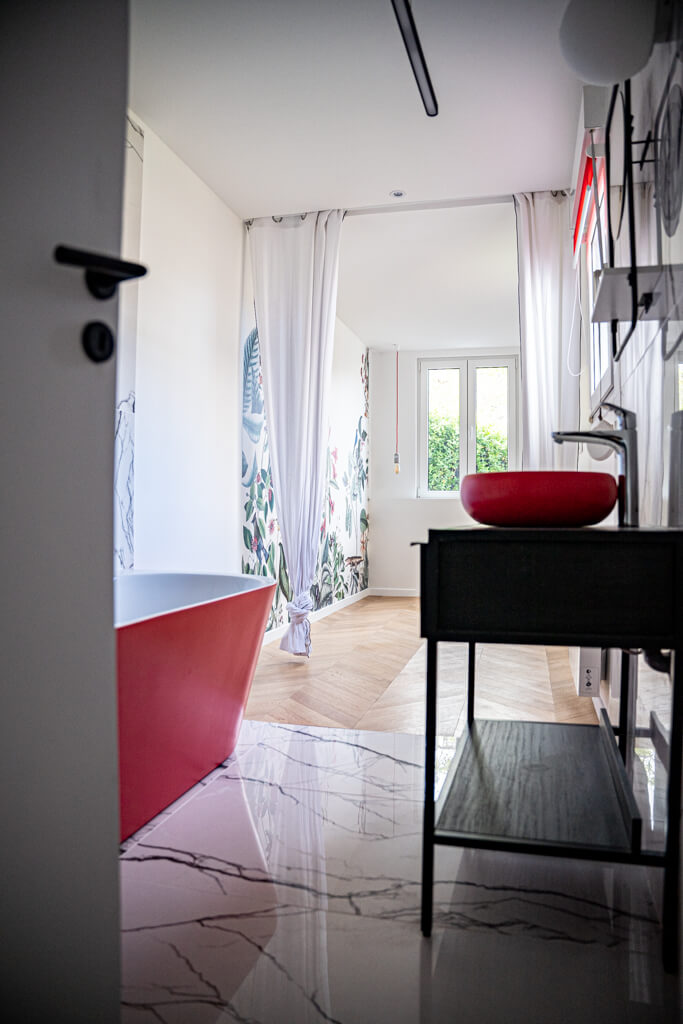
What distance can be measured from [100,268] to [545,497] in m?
0.90

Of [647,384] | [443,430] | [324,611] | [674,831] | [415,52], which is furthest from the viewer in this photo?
[443,430]

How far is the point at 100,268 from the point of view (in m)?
0.80

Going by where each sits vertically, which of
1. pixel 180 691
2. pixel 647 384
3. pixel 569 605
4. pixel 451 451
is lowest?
pixel 180 691

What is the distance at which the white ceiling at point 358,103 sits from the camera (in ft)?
7.95

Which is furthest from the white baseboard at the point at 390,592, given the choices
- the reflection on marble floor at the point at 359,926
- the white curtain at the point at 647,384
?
the white curtain at the point at 647,384

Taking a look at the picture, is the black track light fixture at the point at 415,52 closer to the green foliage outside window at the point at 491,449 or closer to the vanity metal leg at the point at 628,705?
the vanity metal leg at the point at 628,705

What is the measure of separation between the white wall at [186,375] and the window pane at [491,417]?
3.59m

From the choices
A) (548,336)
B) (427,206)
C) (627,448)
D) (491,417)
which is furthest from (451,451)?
(627,448)

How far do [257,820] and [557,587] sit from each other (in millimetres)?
1025

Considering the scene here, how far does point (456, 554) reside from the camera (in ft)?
4.25

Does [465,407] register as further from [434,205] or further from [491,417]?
[434,205]

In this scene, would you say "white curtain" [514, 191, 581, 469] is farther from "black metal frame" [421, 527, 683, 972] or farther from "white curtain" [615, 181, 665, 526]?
"black metal frame" [421, 527, 683, 972]

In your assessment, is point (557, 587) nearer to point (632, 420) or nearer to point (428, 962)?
point (632, 420)

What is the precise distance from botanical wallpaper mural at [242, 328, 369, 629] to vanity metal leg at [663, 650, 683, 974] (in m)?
2.70
